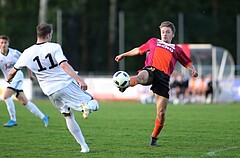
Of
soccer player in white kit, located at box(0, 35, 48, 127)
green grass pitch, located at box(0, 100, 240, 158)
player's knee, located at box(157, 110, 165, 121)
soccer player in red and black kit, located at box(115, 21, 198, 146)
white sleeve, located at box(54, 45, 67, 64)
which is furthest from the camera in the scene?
soccer player in white kit, located at box(0, 35, 48, 127)

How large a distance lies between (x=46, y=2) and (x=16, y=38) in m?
3.57

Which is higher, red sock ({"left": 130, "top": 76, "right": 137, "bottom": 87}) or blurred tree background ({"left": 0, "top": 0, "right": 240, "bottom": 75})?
blurred tree background ({"left": 0, "top": 0, "right": 240, "bottom": 75})

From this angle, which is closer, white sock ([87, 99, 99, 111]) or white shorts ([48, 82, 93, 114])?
white sock ([87, 99, 99, 111])

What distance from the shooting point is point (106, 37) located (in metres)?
45.3

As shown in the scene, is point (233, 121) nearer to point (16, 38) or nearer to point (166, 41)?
point (166, 41)

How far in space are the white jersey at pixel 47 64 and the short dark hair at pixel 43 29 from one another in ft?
0.50

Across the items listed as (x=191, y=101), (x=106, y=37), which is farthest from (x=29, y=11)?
(x=191, y=101)

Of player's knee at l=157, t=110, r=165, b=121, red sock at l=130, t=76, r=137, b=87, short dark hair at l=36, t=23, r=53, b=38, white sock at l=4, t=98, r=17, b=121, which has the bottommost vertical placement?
white sock at l=4, t=98, r=17, b=121

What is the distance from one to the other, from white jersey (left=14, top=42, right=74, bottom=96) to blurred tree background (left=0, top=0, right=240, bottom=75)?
29.9 metres

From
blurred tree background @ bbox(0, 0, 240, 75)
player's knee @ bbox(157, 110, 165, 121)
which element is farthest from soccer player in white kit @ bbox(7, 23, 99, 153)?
blurred tree background @ bbox(0, 0, 240, 75)

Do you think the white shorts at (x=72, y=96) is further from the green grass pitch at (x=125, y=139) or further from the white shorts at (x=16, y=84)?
the white shorts at (x=16, y=84)

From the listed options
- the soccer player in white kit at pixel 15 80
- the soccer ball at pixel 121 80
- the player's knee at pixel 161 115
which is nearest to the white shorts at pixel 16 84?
the soccer player in white kit at pixel 15 80

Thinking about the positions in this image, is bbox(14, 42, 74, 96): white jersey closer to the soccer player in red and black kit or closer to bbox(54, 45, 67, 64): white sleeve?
bbox(54, 45, 67, 64): white sleeve

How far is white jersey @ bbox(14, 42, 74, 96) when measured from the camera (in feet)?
34.8
